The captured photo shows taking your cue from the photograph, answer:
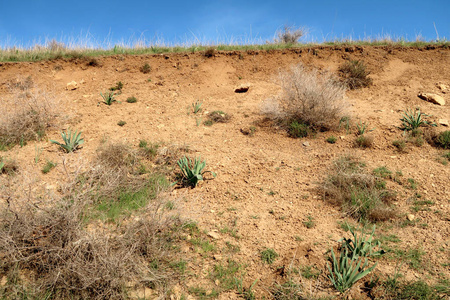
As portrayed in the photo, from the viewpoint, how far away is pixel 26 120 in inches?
251

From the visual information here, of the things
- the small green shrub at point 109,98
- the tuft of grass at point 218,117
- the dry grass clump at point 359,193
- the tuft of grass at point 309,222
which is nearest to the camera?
the tuft of grass at point 309,222

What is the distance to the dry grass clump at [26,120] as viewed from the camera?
6242 millimetres

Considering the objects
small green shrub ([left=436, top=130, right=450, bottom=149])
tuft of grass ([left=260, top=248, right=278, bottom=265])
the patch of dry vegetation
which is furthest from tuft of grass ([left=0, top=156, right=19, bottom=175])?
small green shrub ([left=436, top=130, right=450, bottom=149])

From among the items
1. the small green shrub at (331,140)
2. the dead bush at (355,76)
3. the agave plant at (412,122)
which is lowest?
the small green shrub at (331,140)

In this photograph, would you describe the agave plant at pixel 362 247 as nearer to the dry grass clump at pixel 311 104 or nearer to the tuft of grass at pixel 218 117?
the dry grass clump at pixel 311 104

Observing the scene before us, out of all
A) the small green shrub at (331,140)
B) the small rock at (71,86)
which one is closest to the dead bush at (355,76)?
the small green shrub at (331,140)

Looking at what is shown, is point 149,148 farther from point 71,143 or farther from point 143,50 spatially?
point 143,50

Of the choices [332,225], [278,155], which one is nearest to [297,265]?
[332,225]

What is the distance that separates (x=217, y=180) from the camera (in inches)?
194

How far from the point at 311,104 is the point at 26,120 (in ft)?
19.1

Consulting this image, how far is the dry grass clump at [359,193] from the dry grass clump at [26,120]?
566 centimetres

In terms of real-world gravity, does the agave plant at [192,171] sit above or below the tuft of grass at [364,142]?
below

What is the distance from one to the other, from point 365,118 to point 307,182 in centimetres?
298

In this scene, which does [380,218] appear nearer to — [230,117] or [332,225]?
[332,225]
